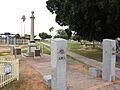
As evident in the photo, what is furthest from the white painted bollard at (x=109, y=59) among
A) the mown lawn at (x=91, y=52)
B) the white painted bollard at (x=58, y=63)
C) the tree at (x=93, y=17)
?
the mown lawn at (x=91, y=52)

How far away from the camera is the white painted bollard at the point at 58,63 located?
12.2m

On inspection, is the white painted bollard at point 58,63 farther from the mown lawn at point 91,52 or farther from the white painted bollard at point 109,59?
the mown lawn at point 91,52

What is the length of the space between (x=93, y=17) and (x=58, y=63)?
13800 mm

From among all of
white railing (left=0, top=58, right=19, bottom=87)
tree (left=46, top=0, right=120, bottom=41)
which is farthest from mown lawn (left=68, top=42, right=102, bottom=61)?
white railing (left=0, top=58, right=19, bottom=87)

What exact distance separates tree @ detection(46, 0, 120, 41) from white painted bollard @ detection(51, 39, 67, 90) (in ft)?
38.3

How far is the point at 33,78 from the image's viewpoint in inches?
619

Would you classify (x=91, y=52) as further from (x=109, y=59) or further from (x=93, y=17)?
(x=109, y=59)

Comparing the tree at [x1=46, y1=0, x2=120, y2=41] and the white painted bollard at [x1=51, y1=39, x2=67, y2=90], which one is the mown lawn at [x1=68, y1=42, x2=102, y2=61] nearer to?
the tree at [x1=46, y1=0, x2=120, y2=41]

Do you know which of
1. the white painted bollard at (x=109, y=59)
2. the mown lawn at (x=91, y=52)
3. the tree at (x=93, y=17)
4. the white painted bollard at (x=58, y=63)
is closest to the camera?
the white painted bollard at (x=58, y=63)

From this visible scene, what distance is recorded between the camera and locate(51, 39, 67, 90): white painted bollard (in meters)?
12.2

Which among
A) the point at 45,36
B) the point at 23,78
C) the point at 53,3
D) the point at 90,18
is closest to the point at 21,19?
the point at 45,36

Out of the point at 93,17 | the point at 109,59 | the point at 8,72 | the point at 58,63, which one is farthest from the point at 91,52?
the point at 58,63

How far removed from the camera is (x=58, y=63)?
1231 cm

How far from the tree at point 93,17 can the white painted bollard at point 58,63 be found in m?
11.7
